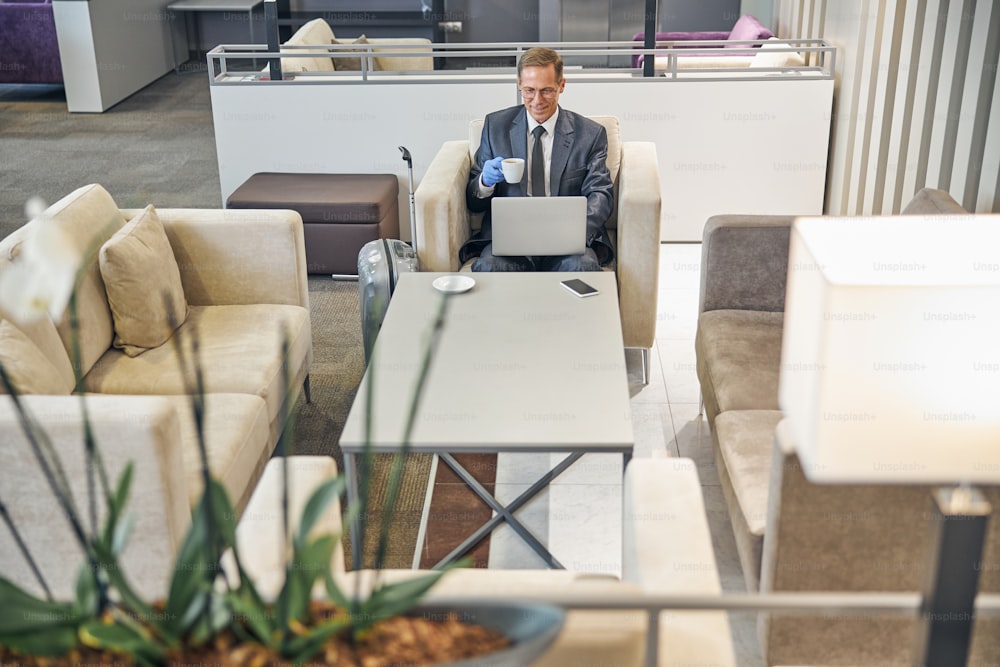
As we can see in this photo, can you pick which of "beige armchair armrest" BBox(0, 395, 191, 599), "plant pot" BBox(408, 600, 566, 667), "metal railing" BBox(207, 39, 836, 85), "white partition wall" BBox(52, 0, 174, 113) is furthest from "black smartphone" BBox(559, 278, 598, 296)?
"white partition wall" BBox(52, 0, 174, 113)

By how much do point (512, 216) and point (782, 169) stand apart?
6.29ft

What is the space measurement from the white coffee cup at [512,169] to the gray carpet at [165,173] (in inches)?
34.3

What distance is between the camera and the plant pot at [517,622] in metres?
1.02

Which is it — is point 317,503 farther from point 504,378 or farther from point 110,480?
point 504,378

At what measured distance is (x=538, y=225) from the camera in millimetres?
3264

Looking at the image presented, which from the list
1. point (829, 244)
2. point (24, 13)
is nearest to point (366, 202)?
point (829, 244)

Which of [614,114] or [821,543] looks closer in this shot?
[821,543]

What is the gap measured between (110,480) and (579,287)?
1.50m

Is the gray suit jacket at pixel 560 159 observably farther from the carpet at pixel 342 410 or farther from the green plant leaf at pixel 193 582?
the green plant leaf at pixel 193 582

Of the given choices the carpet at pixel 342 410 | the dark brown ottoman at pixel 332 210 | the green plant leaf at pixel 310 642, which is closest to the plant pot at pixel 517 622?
the green plant leaf at pixel 310 642

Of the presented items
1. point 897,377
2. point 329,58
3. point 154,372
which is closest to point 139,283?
point 154,372

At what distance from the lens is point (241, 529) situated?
183cm

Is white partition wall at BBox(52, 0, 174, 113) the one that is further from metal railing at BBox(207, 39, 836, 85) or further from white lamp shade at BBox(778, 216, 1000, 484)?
white lamp shade at BBox(778, 216, 1000, 484)

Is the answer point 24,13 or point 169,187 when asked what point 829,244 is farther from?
point 24,13
